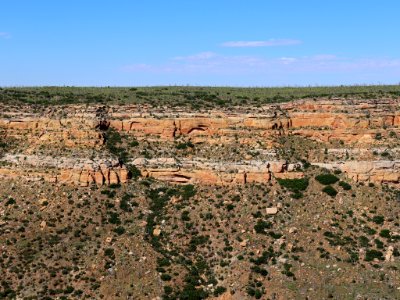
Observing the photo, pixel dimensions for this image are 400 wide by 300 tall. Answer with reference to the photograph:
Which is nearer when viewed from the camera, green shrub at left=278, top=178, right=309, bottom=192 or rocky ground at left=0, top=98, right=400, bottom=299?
rocky ground at left=0, top=98, right=400, bottom=299

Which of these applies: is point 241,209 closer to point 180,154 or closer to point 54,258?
point 180,154

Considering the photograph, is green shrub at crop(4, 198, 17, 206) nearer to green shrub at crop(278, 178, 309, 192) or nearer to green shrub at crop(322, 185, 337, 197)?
green shrub at crop(278, 178, 309, 192)

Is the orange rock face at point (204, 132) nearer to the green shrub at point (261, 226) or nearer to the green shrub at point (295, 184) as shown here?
the green shrub at point (295, 184)

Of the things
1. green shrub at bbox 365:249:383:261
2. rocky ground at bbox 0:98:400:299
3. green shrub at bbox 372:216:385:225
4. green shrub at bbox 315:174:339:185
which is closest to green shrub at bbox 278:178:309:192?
rocky ground at bbox 0:98:400:299

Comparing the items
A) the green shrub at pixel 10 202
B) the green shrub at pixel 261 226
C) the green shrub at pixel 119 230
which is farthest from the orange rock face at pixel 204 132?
the green shrub at pixel 119 230

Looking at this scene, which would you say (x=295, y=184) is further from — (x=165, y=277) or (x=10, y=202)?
(x=10, y=202)

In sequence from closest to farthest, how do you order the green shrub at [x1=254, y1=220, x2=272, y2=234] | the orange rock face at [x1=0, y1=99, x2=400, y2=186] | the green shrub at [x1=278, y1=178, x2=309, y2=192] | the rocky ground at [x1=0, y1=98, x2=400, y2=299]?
the rocky ground at [x1=0, y1=98, x2=400, y2=299] < the green shrub at [x1=254, y1=220, x2=272, y2=234] < the green shrub at [x1=278, y1=178, x2=309, y2=192] < the orange rock face at [x1=0, y1=99, x2=400, y2=186]

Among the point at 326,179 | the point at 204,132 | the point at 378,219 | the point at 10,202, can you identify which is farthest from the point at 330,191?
the point at 10,202

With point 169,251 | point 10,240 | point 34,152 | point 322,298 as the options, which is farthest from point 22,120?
point 322,298
